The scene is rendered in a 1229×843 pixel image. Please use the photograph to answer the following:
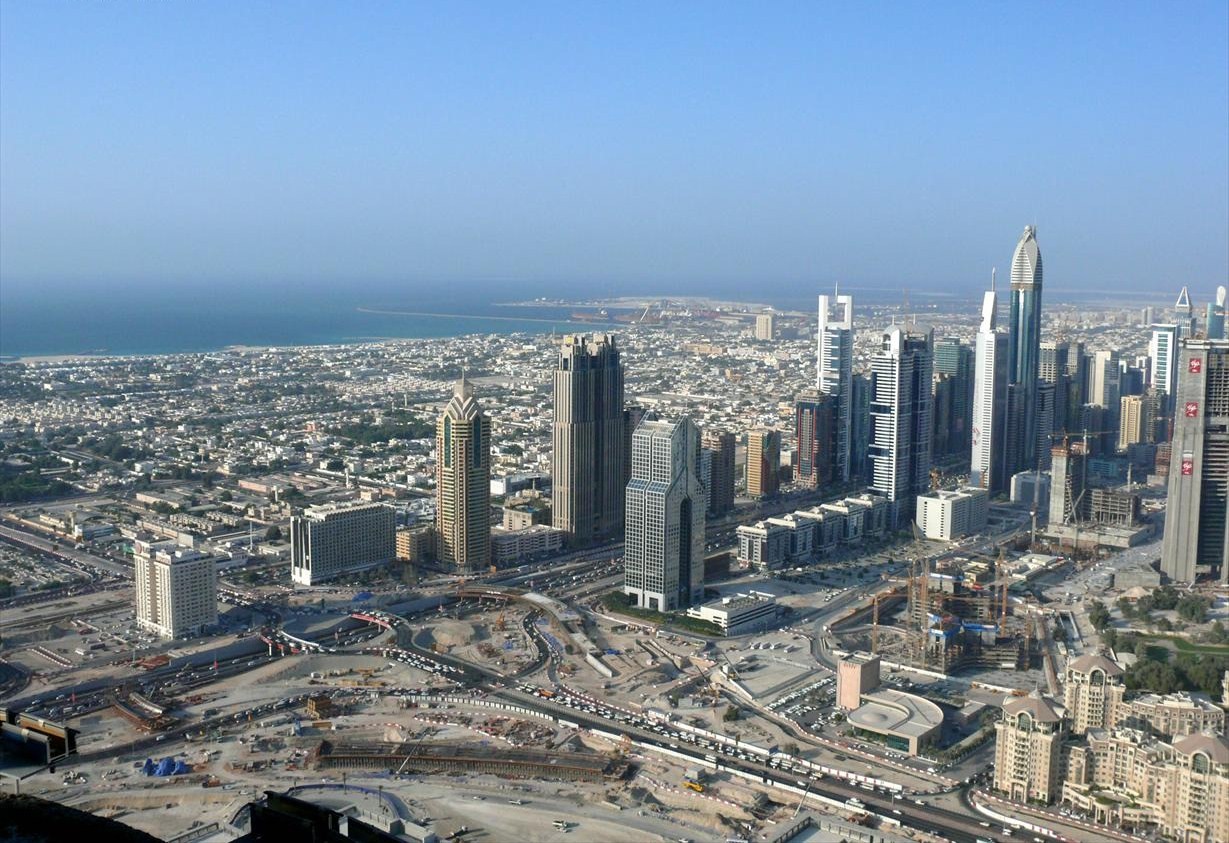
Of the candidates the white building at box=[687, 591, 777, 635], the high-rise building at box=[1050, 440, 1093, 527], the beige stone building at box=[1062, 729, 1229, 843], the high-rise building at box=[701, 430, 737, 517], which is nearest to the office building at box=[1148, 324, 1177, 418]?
the high-rise building at box=[1050, 440, 1093, 527]

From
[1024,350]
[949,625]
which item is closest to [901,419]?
[1024,350]

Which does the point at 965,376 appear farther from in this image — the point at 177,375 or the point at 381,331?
the point at 381,331

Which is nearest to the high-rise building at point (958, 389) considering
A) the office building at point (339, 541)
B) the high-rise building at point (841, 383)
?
the high-rise building at point (841, 383)

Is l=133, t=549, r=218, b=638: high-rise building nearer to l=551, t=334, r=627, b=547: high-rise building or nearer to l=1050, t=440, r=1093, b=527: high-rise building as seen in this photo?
l=551, t=334, r=627, b=547: high-rise building

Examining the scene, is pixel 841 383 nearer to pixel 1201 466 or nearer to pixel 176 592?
pixel 1201 466

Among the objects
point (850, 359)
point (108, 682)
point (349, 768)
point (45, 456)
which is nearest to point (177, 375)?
point (45, 456)
